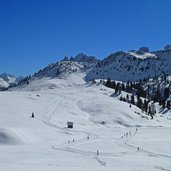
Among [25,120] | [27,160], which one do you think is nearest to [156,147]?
[27,160]

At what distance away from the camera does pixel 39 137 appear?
63656 mm

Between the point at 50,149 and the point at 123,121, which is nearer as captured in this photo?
the point at 50,149

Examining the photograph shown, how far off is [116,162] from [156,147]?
1773 cm

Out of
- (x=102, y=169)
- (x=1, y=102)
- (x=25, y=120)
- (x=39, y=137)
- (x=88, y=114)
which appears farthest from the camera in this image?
(x=88, y=114)

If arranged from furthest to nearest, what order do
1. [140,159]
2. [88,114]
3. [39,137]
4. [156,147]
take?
[88,114]
[39,137]
[156,147]
[140,159]

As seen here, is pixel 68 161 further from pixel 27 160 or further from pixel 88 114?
pixel 88 114

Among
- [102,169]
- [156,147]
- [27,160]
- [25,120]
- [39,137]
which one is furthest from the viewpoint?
[25,120]

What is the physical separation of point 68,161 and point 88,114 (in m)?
78.9

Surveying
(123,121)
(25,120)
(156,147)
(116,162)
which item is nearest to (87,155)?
(116,162)

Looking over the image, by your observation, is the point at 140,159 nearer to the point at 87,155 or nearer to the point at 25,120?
the point at 87,155

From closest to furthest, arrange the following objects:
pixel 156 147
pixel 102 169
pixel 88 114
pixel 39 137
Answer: pixel 102 169, pixel 156 147, pixel 39 137, pixel 88 114

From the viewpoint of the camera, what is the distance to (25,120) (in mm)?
81500

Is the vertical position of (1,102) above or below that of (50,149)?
above

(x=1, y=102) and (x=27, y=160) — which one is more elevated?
(x=1, y=102)
